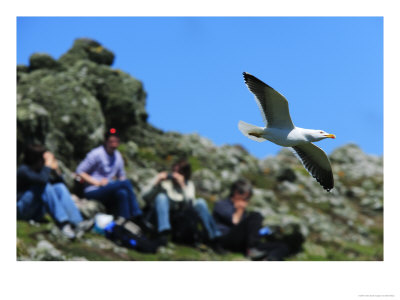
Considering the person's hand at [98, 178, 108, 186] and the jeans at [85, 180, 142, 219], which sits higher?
the person's hand at [98, 178, 108, 186]

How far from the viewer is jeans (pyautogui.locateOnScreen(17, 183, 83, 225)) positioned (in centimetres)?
638

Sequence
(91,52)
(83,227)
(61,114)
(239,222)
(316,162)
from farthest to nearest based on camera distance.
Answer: (91,52)
(61,114)
(239,222)
(83,227)
(316,162)

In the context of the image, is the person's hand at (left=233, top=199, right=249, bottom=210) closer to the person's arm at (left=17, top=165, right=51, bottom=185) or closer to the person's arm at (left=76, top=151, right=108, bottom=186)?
the person's arm at (left=76, top=151, right=108, bottom=186)

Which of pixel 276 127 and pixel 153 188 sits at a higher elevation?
pixel 153 188

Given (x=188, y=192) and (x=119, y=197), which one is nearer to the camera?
(x=119, y=197)

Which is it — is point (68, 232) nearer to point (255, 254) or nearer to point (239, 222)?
point (239, 222)

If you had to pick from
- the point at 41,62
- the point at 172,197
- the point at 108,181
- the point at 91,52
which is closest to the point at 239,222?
the point at 172,197

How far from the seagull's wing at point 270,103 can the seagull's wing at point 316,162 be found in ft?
2.33

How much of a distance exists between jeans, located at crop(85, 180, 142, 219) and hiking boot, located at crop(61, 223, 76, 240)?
619mm

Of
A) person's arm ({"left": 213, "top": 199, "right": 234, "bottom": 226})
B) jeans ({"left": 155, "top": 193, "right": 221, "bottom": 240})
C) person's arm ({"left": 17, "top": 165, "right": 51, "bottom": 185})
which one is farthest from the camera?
person's arm ({"left": 213, "top": 199, "right": 234, "bottom": 226})

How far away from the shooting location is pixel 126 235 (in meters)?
7.00

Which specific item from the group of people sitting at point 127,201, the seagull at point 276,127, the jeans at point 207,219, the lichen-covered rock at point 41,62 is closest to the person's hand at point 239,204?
the group of people sitting at point 127,201

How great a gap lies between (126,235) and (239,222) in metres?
1.72

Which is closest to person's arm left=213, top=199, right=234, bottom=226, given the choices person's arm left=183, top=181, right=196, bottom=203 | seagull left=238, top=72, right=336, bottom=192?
person's arm left=183, top=181, right=196, bottom=203
